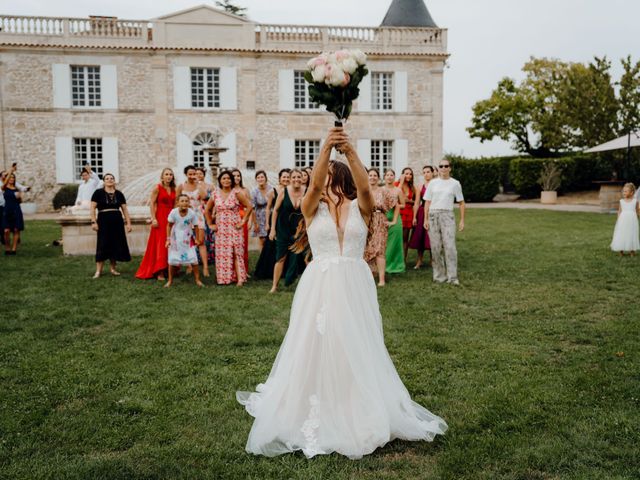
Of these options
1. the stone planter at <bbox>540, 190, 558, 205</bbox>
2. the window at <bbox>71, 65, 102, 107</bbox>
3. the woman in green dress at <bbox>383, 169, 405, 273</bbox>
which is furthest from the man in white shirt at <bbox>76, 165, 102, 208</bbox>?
the stone planter at <bbox>540, 190, 558, 205</bbox>

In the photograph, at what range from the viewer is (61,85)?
87.2 feet

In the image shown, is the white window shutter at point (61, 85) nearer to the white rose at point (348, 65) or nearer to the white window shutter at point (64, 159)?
the white window shutter at point (64, 159)

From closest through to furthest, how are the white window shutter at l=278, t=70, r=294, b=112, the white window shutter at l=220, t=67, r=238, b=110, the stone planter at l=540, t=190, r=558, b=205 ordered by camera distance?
the white window shutter at l=220, t=67, r=238, b=110 → the white window shutter at l=278, t=70, r=294, b=112 → the stone planter at l=540, t=190, r=558, b=205

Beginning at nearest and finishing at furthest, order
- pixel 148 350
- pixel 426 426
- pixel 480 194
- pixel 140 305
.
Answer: pixel 426 426, pixel 148 350, pixel 140 305, pixel 480 194

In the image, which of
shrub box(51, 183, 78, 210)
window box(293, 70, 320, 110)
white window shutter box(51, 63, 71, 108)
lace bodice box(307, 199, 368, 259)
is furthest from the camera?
window box(293, 70, 320, 110)

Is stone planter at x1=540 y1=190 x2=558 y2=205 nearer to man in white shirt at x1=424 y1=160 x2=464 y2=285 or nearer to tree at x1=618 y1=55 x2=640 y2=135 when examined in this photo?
tree at x1=618 y1=55 x2=640 y2=135

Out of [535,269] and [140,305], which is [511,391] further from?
[535,269]

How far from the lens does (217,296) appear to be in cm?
895

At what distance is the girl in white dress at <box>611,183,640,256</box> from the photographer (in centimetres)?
1234

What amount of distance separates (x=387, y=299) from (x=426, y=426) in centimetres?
459

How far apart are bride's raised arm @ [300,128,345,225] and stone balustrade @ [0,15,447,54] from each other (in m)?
25.2

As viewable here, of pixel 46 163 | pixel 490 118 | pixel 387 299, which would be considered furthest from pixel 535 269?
pixel 490 118

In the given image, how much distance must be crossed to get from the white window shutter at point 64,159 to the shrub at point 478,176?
18642mm

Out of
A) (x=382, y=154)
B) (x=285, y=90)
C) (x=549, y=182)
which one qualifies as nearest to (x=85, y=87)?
(x=285, y=90)
